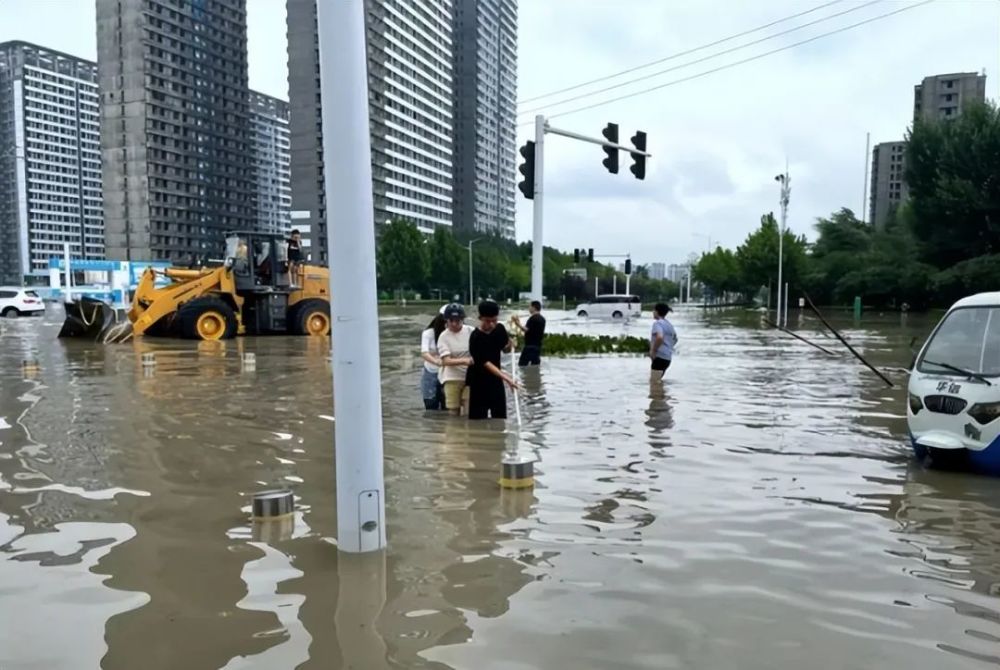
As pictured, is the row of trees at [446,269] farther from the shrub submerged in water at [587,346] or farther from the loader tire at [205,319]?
the shrub submerged in water at [587,346]

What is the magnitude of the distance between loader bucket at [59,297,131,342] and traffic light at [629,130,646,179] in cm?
1633

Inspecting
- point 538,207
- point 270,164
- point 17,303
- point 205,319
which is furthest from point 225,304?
point 270,164

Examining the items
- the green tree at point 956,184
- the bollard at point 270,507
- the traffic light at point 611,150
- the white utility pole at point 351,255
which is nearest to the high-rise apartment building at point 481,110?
the green tree at point 956,184

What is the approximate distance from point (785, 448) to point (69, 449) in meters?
7.91

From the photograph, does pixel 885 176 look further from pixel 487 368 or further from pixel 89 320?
pixel 487 368

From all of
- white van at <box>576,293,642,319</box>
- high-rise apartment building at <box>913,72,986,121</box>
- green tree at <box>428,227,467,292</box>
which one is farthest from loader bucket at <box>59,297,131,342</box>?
high-rise apartment building at <box>913,72,986,121</box>

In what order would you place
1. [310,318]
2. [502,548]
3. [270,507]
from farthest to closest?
[310,318] → [270,507] → [502,548]

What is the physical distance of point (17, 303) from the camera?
4519 cm

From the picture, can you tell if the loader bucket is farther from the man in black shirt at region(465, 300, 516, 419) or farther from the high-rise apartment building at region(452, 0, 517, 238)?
the high-rise apartment building at region(452, 0, 517, 238)

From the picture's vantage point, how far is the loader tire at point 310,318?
2597cm

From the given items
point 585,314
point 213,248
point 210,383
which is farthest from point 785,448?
point 213,248

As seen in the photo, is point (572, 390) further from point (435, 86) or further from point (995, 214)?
point (435, 86)

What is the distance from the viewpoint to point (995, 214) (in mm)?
47625

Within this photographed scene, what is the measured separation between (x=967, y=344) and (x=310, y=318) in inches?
837
